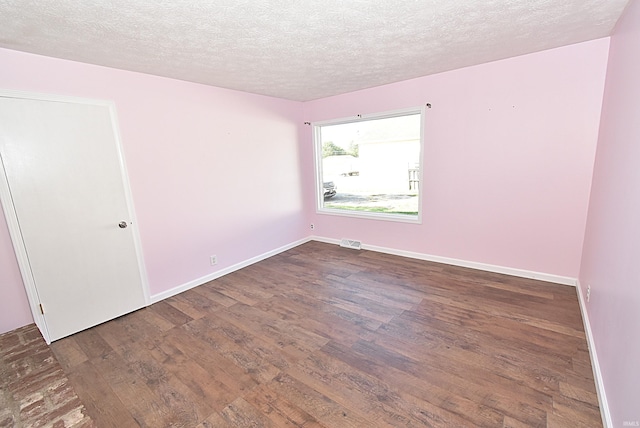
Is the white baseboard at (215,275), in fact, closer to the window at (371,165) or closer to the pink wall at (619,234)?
the window at (371,165)

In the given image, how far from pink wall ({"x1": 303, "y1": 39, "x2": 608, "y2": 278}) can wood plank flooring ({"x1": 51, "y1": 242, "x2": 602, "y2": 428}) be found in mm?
487

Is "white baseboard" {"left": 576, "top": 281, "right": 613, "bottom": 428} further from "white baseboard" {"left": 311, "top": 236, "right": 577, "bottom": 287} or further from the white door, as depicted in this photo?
the white door

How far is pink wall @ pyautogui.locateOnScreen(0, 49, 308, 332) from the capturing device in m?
2.35

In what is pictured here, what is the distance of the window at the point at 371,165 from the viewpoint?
405 cm

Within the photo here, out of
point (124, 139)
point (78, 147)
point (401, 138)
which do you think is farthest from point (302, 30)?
point (401, 138)

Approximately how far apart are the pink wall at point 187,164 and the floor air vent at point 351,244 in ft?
3.44

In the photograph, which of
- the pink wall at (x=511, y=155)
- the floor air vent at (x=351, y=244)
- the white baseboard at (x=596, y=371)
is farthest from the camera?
the floor air vent at (x=351, y=244)

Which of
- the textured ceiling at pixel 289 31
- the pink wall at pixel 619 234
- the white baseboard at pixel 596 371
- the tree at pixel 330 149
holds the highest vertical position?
the textured ceiling at pixel 289 31

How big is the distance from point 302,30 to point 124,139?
2.04 metres

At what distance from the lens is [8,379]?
5.49 ft

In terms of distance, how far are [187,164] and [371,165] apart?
2.84 m

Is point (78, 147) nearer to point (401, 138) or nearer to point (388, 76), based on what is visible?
point (388, 76)

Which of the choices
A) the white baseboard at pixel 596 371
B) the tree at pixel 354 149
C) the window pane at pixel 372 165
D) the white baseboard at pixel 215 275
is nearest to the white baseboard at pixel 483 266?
the white baseboard at pixel 596 371

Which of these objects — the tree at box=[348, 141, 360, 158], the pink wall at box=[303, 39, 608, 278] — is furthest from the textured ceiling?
the tree at box=[348, 141, 360, 158]
